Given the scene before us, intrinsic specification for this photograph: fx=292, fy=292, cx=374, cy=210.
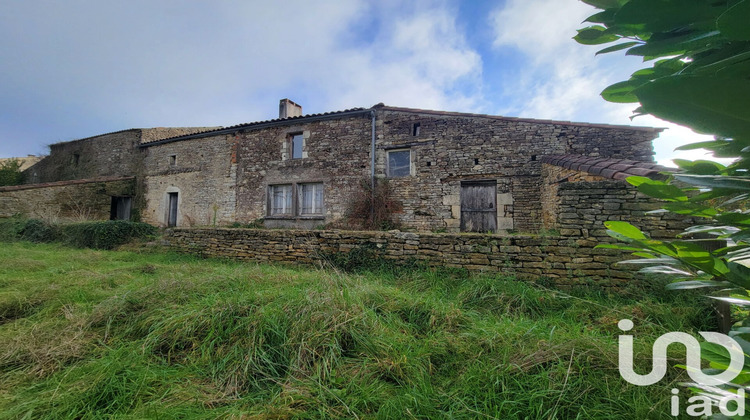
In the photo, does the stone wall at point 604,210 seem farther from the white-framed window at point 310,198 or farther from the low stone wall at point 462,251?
the white-framed window at point 310,198

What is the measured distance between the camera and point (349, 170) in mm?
9742

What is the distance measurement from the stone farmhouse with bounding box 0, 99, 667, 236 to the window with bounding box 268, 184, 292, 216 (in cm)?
4

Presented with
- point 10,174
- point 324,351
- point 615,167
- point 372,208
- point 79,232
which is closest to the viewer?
point 324,351

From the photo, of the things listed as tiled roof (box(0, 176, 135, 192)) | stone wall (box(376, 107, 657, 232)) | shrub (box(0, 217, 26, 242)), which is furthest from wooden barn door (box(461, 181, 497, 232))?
tiled roof (box(0, 176, 135, 192))

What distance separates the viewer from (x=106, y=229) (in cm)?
862

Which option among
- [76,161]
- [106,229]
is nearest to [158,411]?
[106,229]

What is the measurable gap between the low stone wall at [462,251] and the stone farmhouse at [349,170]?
1496mm

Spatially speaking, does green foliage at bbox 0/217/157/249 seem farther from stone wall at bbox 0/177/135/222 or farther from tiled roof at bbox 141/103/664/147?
tiled roof at bbox 141/103/664/147

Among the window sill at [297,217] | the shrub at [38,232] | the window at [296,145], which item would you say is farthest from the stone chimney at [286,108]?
the shrub at [38,232]

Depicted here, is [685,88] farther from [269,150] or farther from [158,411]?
[269,150]

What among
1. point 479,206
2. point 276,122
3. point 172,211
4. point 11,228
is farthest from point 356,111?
point 11,228

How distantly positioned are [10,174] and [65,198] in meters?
10.7

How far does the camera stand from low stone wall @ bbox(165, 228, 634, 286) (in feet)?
13.5

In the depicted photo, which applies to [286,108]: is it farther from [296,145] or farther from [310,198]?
[310,198]
